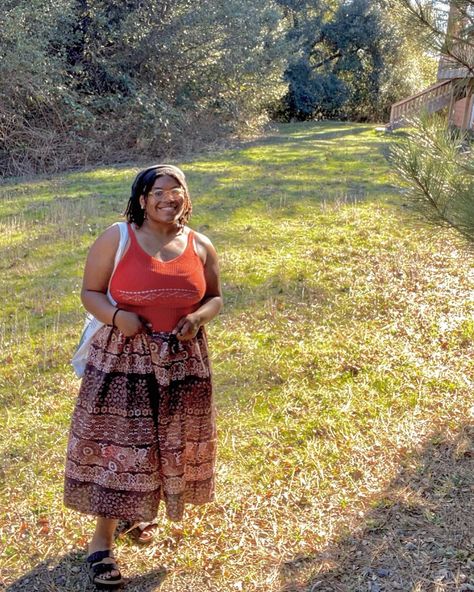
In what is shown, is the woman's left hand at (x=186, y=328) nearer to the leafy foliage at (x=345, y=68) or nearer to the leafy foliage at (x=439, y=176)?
the leafy foliage at (x=439, y=176)

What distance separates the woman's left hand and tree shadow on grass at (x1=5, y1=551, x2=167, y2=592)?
3.23 feet

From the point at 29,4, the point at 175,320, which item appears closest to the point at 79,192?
the point at 29,4

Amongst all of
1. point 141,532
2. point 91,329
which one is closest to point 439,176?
point 91,329

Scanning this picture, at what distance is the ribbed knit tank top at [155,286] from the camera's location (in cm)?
214

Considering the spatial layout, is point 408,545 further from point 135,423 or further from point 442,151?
point 442,151

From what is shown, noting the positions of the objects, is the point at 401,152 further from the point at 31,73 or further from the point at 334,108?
the point at 334,108

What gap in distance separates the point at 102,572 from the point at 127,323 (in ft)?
3.21

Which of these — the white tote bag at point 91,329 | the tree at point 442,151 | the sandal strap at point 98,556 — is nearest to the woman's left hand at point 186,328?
the white tote bag at point 91,329

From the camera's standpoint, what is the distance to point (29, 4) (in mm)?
10945

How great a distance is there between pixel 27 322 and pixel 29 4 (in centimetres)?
858

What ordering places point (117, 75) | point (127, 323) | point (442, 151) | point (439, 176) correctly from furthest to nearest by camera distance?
1. point (117, 75)
2. point (442, 151)
3. point (439, 176)
4. point (127, 323)

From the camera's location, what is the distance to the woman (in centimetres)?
217

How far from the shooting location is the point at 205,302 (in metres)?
2.35

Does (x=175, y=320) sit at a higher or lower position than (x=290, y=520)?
higher
